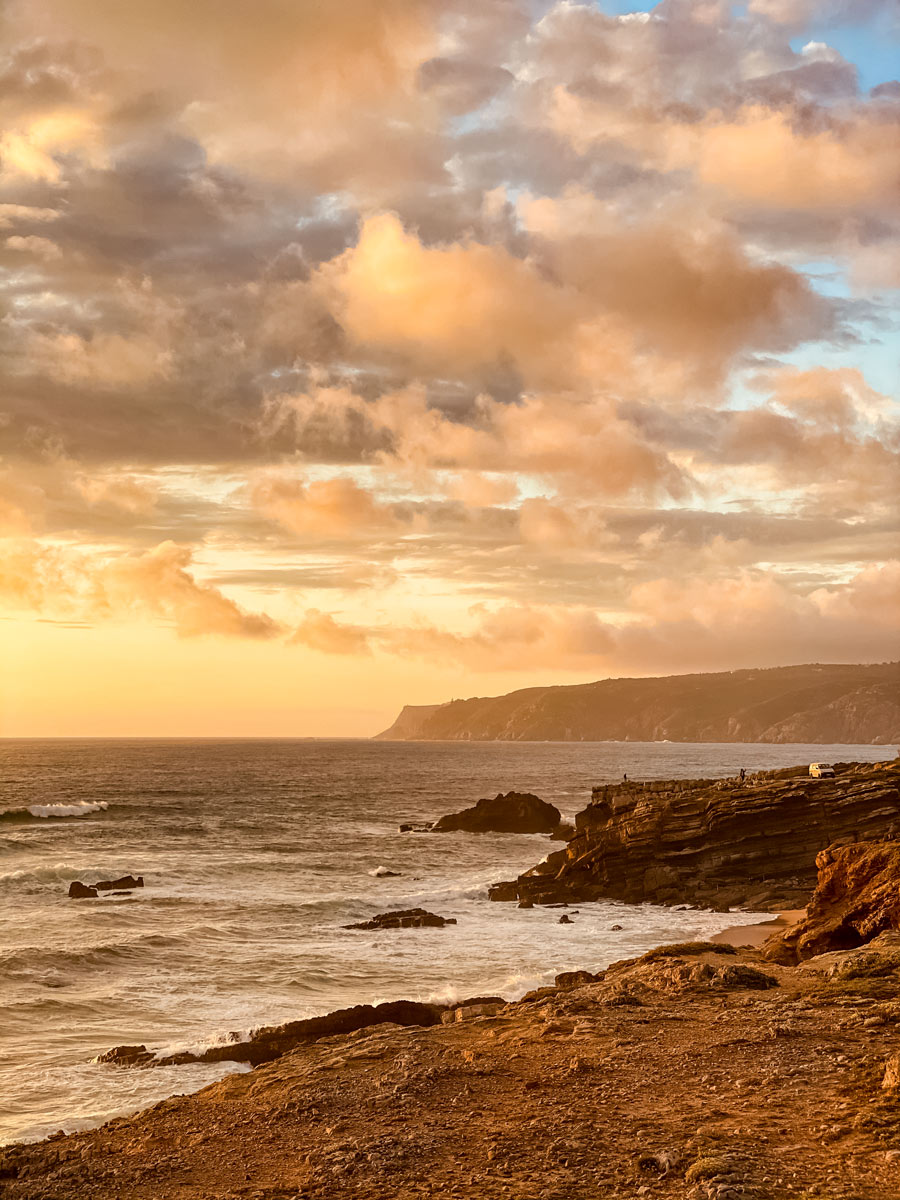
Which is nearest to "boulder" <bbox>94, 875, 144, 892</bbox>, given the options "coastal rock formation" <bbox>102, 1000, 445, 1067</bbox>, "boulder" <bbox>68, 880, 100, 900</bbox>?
"boulder" <bbox>68, 880, 100, 900</bbox>

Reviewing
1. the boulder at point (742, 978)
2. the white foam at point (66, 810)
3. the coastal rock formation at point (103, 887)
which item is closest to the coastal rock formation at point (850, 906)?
the boulder at point (742, 978)

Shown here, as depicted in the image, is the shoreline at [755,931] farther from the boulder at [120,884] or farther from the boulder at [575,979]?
the boulder at [120,884]

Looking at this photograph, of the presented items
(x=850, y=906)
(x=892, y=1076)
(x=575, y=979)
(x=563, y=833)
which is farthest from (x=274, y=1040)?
(x=563, y=833)

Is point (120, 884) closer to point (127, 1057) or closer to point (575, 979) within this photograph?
point (127, 1057)

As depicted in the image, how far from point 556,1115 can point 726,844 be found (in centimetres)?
3502

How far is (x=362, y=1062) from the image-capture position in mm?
18016

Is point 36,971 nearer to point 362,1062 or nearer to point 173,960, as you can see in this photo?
point 173,960

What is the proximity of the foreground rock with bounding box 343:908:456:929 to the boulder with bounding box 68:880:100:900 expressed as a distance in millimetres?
15821

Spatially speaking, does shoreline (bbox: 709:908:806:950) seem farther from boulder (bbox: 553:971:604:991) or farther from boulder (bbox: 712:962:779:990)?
boulder (bbox: 712:962:779:990)

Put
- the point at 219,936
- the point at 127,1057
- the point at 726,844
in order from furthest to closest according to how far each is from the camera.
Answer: the point at 726,844, the point at 219,936, the point at 127,1057

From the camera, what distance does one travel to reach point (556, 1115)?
14.0 metres

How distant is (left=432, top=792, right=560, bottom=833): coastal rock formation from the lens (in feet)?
265

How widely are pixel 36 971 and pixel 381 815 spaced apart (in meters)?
62.8

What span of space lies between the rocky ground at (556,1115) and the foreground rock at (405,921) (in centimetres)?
2005
